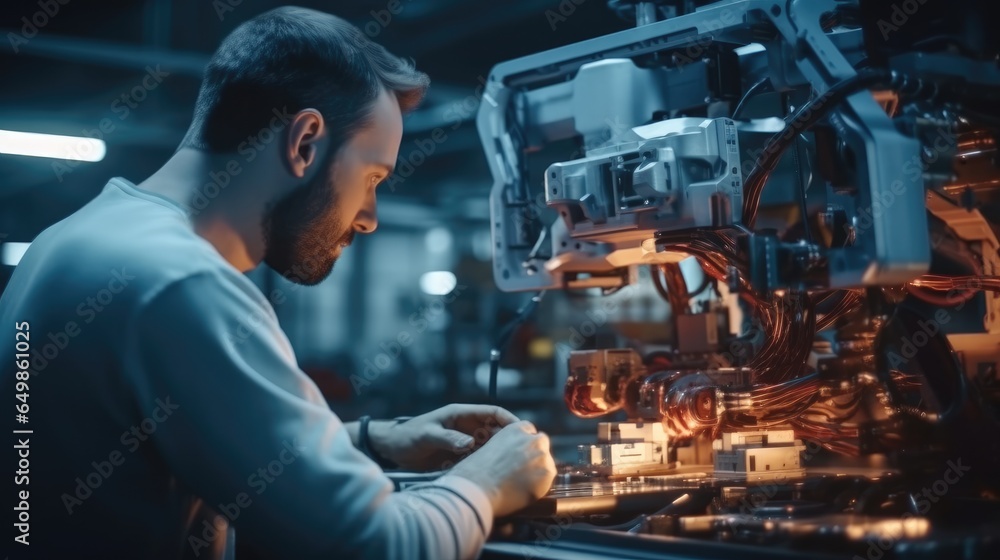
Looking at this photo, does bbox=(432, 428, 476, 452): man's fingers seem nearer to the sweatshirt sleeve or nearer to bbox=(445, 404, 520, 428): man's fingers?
bbox=(445, 404, 520, 428): man's fingers

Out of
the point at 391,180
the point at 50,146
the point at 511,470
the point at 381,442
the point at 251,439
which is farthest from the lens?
the point at 391,180

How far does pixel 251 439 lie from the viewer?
4.15ft

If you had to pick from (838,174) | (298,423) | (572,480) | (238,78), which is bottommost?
(572,480)

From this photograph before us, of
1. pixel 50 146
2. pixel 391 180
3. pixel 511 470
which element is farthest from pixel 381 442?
pixel 391 180

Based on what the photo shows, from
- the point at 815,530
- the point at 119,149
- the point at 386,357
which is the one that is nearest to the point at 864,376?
the point at 815,530

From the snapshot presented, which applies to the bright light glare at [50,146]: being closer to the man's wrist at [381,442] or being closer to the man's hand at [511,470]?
the man's wrist at [381,442]

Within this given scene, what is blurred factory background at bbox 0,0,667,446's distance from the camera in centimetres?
439

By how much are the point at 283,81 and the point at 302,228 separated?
0.25 metres

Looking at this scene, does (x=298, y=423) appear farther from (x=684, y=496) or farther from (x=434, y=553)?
(x=684, y=496)

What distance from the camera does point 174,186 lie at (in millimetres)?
1552

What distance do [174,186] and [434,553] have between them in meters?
0.74

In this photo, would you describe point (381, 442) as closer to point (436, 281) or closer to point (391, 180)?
point (391, 180)

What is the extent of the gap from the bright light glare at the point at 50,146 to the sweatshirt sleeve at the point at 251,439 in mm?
3995

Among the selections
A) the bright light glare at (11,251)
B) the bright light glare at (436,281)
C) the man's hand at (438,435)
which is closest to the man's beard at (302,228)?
the man's hand at (438,435)
